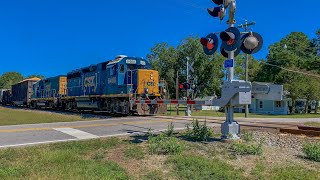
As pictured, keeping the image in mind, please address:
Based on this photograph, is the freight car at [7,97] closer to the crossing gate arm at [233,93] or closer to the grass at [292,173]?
the crossing gate arm at [233,93]

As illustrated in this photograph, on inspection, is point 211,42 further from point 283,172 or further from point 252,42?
point 283,172

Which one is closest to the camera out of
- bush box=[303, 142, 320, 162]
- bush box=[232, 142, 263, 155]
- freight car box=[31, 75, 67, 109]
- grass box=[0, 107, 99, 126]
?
bush box=[303, 142, 320, 162]

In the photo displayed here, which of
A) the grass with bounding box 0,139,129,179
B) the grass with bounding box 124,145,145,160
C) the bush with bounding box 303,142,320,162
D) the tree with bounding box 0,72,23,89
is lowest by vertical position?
the grass with bounding box 0,139,129,179

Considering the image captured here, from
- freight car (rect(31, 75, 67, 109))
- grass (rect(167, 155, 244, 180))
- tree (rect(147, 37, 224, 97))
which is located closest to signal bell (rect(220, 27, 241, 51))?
grass (rect(167, 155, 244, 180))

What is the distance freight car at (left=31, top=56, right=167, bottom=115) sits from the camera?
22.8 m

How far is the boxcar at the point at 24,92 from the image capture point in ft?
155

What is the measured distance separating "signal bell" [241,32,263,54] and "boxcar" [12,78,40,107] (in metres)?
43.3

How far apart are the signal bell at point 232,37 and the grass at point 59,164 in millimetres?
3928

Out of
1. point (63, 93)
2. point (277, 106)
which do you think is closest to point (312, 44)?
point (277, 106)

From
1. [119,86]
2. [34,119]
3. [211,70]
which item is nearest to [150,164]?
[34,119]

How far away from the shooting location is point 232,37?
8320mm

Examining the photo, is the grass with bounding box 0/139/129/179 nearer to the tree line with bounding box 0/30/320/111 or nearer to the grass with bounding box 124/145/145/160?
the grass with bounding box 124/145/145/160

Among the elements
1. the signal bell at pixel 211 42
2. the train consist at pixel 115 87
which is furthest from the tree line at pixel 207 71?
the signal bell at pixel 211 42

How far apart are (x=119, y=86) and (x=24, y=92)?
101 feet
